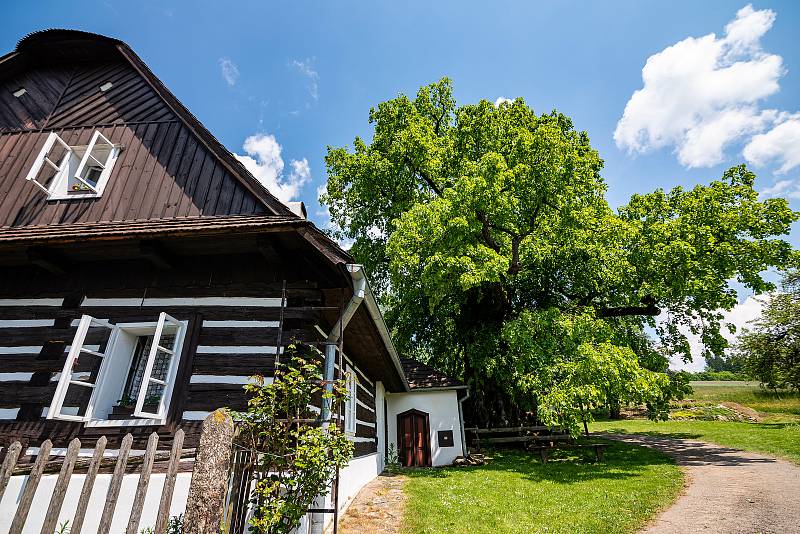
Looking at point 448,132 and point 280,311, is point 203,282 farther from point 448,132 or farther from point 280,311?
point 448,132

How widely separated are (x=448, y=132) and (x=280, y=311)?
17.2 meters

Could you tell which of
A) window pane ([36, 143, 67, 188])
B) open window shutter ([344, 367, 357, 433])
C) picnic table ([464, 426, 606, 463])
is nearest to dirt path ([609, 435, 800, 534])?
picnic table ([464, 426, 606, 463])

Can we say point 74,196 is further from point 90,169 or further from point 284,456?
point 284,456

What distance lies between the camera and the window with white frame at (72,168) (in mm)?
6977

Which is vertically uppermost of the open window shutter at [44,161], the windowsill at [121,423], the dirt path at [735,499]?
the open window shutter at [44,161]

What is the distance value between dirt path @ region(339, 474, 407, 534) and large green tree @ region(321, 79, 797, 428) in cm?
615

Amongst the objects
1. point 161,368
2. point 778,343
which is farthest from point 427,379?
point 778,343

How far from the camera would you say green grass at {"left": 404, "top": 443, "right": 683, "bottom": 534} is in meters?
6.92

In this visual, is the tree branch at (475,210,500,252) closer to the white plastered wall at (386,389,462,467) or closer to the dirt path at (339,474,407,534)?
the white plastered wall at (386,389,462,467)

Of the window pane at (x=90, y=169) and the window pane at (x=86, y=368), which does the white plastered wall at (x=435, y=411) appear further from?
the window pane at (x=90, y=169)

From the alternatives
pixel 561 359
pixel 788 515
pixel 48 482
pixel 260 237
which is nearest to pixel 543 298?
pixel 561 359

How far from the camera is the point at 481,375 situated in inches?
748

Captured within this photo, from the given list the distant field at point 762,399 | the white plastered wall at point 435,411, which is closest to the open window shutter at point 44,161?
the white plastered wall at point 435,411

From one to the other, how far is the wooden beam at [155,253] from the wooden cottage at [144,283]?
25 millimetres
